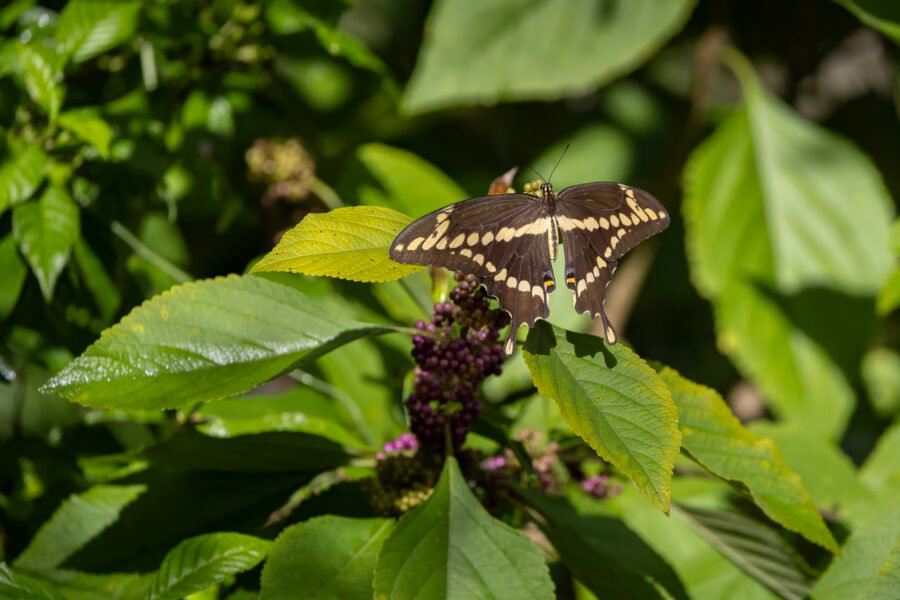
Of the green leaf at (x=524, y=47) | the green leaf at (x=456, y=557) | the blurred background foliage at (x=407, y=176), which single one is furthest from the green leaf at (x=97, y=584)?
the green leaf at (x=524, y=47)

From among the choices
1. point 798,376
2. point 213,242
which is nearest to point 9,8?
point 213,242

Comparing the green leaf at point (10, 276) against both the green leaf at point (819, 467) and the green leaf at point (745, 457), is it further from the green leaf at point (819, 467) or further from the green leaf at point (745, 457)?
the green leaf at point (819, 467)

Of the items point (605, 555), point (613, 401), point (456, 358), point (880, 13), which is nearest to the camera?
point (613, 401)

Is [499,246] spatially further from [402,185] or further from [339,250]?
[402,185]

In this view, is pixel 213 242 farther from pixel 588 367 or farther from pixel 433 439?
pixel 588 367

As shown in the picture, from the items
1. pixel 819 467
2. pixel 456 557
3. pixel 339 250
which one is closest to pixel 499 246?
pixel 339 250

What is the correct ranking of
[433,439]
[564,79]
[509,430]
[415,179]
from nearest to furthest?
[433,439]
[509,430]
[415,179]
[564,79]
